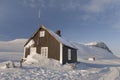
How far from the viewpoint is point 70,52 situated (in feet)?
118

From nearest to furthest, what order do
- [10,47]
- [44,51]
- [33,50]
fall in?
[44,51]
[33,50]
[10,47]

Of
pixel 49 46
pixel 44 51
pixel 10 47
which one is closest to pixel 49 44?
pixel 49 46

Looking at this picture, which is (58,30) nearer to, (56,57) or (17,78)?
(56,57)

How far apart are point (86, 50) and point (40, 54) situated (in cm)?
7058

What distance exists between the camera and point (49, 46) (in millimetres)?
32438

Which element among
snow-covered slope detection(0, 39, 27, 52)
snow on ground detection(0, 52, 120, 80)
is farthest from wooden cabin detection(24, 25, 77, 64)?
snow-covered slope detection(0, 39, 27, 52)

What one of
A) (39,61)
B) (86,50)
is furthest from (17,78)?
(86,50)

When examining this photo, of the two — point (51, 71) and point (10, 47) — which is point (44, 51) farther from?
point (10, 47)

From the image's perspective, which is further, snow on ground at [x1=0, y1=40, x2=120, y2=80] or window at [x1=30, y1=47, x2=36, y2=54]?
window at [x1=30, y1=47, x2=36, y2=54]

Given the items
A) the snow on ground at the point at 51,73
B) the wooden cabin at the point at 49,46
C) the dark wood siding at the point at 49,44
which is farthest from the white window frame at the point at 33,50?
the snow on ground at the point at 51,73

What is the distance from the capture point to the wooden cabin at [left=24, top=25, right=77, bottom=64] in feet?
103

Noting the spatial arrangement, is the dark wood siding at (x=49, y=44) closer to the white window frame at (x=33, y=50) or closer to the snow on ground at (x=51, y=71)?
the white window frame at (x=33, y=50)

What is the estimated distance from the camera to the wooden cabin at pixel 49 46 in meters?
31.4

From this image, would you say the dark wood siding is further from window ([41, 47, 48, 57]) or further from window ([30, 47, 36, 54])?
window ([30, 47, 36, 54])
